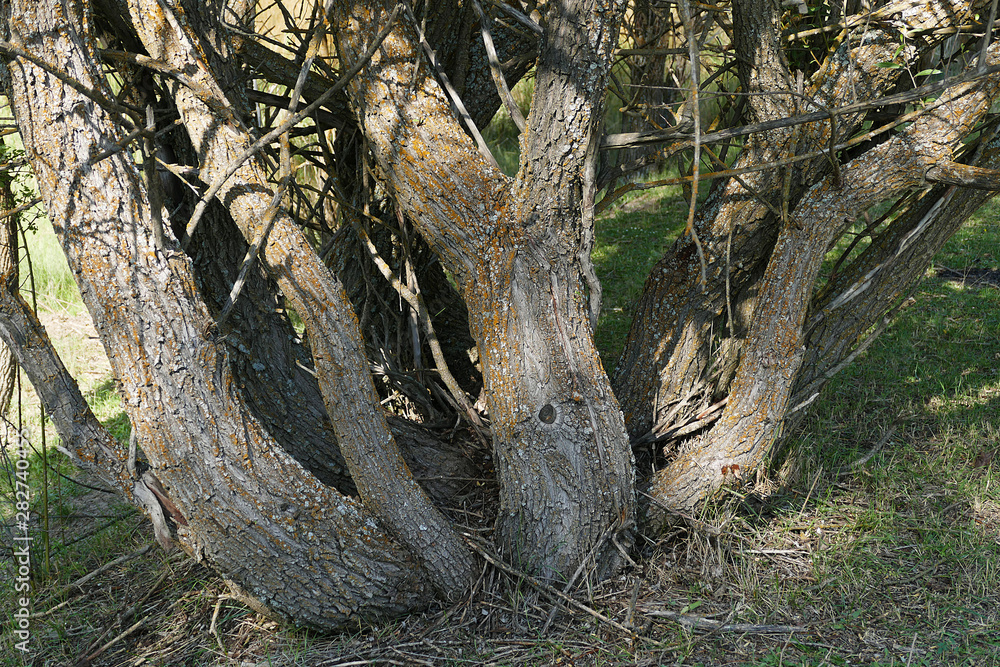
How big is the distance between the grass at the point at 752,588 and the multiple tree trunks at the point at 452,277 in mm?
156

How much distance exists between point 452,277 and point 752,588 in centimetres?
157

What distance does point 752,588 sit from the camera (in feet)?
8.63

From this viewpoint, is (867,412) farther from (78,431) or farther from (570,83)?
(78,431)

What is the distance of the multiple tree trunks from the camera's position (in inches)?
81.2

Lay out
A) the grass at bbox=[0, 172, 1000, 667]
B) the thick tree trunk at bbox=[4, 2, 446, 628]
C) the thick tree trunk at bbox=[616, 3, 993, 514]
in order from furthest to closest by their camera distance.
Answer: the thick tree trunk at bbox=[616, 3, 993, 514] < the grass at bbox=[0, 172, 1000, 667] < the thick tree trunk at bbox=[4, 2, 446, 628]

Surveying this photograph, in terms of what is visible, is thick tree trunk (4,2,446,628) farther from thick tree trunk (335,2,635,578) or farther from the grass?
thick tree trunk (335,2,635,578)

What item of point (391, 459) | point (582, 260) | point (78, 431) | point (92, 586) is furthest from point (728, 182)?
point (92, 586)

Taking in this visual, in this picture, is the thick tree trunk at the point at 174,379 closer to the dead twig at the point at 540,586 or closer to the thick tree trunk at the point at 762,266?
the dead twig at the point at 540,586

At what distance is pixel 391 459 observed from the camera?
7.95ft

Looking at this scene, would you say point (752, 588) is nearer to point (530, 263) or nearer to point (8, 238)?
point (530, 263)

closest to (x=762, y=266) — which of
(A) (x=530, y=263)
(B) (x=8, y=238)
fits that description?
(A) (x=530, y=263)

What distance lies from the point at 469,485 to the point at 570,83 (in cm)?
172

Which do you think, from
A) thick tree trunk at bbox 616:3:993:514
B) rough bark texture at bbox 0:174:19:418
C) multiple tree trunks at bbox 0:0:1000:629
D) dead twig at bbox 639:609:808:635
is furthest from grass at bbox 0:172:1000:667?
rough bark texture at bbox 0:174:19:418

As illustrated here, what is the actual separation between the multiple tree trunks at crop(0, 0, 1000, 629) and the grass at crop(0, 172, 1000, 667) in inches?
6.1
